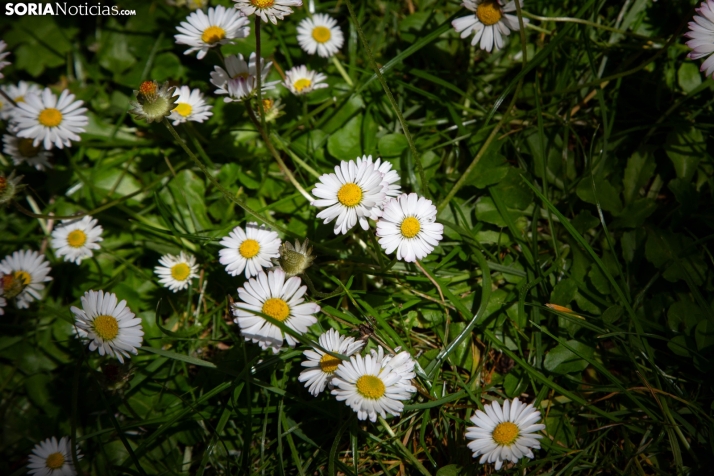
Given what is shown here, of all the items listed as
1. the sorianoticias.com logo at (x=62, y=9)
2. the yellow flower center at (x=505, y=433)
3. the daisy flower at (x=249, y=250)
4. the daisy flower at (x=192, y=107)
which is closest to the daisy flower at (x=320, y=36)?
the daisy flower at (x=192, y=107)

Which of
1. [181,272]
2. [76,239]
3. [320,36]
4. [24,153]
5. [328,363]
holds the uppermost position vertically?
[320,36]

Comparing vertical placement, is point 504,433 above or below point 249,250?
below

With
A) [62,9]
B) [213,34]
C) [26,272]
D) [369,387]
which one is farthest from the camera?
[62,9]

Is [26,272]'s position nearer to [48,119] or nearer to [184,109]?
[48,119]

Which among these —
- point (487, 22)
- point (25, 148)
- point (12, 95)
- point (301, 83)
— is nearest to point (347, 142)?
point (301, 83)

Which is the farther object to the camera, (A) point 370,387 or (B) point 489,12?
(B) point 489,12

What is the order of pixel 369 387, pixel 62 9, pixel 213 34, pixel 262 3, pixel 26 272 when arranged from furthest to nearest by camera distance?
1. pixel 62 9
2. pixel 26 272
3. pixel 213 34
4. pixel 262 3
5. pixel 369 387

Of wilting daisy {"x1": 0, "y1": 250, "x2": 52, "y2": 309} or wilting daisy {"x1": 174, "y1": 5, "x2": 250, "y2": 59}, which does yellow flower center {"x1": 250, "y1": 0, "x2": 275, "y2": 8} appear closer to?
wilting daisy {"x1": 174, "y1": 5, "x2": 250, "y2": 59}

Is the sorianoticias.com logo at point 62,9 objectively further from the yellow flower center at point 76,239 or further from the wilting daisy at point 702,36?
the wilting daisy at point 702,36
